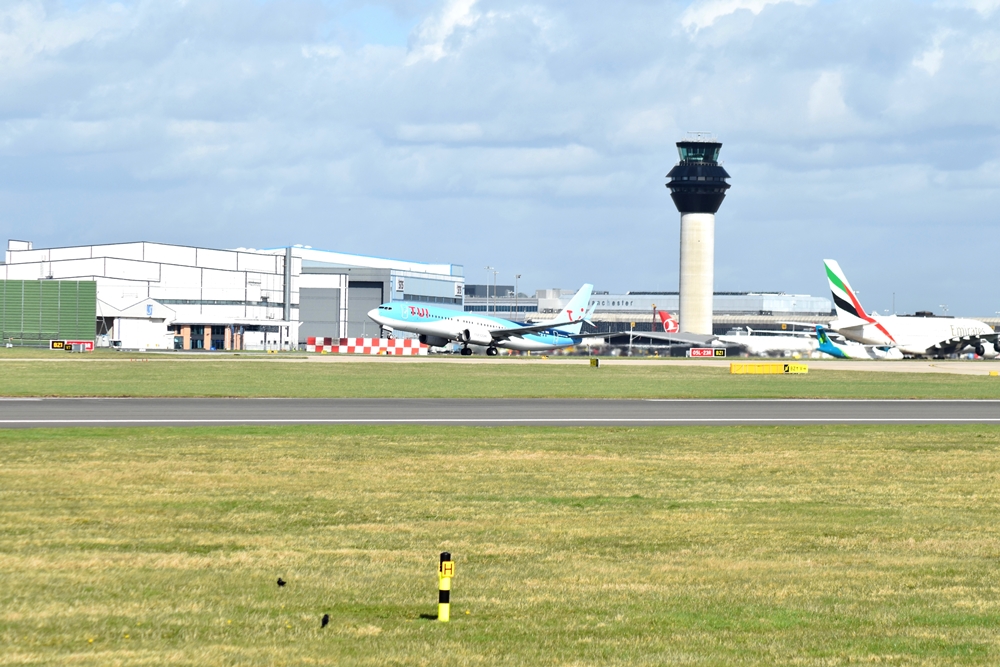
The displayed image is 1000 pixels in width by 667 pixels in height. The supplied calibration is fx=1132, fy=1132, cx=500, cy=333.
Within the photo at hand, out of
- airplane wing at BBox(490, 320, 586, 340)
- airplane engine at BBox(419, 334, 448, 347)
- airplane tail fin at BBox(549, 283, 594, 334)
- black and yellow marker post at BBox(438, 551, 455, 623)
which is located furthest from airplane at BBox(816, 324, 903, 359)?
black and yellow marker post at BBox(438, 551, 455, 623)

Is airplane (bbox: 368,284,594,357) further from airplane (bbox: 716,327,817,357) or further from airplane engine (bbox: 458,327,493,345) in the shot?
airplane (bbox: 716,327,817,357)

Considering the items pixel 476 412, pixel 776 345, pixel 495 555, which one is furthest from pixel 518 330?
pixel 495 555

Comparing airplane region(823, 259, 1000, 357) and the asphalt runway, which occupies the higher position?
airplane region(823, 259, 1000, 357)

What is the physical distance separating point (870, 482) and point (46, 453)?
15.7m

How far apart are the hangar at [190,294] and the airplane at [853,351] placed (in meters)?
63.4

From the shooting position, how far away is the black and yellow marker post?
8984 mm

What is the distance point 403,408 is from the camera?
1459 inches

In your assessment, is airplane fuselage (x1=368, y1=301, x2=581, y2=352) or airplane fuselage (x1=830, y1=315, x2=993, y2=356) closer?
airplane fuselage (x1=368, y1=301, x2=581, y2=352)

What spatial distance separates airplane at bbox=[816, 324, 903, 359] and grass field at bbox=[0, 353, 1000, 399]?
123 ft

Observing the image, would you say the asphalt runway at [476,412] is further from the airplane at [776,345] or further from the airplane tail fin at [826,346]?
the airplane at [776,345]

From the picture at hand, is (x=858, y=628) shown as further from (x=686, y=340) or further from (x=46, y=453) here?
(x=686, y=340)

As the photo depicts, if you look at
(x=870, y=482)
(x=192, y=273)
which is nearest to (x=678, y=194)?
(x=192, y=273)

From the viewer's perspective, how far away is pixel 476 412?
35.8 m

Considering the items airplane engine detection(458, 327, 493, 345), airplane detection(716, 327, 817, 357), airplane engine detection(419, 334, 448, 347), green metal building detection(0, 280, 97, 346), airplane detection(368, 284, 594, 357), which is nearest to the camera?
airplane detection(368, 284, 594, 357)
